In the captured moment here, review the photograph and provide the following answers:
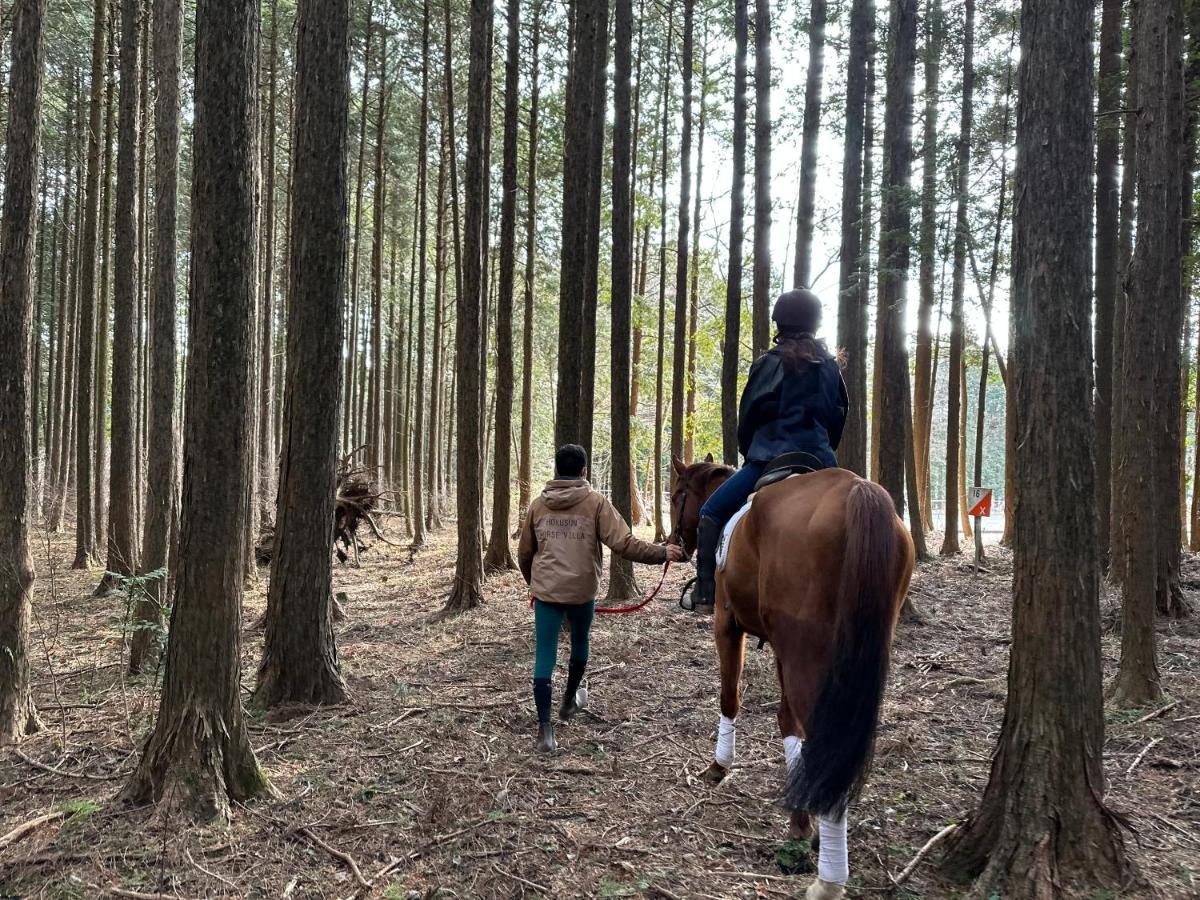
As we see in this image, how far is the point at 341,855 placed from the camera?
389 centimetres

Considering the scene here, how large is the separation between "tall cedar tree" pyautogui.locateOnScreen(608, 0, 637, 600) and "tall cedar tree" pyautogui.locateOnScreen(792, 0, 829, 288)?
3059mm

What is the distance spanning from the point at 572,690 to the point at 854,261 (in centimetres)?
879

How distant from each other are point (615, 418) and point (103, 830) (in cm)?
818

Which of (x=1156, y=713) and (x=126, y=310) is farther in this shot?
(x=126, y=310)

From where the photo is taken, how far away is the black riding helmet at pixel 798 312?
473 centimetres

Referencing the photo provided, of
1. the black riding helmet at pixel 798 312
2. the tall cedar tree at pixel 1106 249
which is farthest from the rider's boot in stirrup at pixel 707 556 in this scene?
the tall cedar tree at pixel 1106 249

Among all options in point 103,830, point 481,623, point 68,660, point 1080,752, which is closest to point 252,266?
point 103,830

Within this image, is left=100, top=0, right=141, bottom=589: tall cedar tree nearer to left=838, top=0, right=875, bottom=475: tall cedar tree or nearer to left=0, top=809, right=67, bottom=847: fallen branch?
left=0, top=809, right=67, bottom=847: fallen branch

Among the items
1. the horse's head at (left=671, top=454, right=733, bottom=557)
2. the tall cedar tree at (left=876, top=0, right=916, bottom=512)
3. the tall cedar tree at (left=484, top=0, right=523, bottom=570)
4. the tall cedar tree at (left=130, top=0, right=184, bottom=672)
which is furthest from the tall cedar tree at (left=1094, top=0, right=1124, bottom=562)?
the tall cedar tree at (left=130, top=0, right=184, bottom=672)

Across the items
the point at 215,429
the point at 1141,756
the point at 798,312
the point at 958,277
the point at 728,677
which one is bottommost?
the point at 1141,756

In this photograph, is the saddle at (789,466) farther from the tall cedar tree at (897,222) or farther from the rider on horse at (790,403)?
the tall cedar tree at (897,222)

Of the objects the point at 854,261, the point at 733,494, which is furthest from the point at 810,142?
the point at 733,494

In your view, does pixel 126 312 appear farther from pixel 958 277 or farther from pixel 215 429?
pixel 958 277

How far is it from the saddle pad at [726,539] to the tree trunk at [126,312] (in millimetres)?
8375
